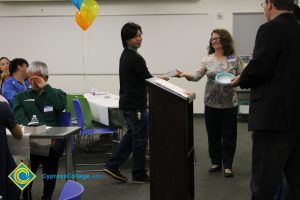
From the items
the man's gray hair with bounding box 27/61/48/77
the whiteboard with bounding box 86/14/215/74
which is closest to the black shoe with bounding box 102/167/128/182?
the man's gray hair with bounding box 27/61/48/77

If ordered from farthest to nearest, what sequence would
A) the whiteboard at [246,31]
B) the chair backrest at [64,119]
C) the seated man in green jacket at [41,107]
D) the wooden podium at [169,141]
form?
the whiteboard at [246,31]
the chair backrest at [64,119]
the seated man in green jacket at [41,107]
the wooden podium at [169,141]

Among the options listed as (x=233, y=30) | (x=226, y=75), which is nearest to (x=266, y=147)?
(x=226, y=75)

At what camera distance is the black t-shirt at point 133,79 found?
3.70 meters

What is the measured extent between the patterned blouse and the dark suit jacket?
1.67 m

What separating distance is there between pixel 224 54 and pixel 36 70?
1.83m

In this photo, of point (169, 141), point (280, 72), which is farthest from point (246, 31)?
point (280, 72)

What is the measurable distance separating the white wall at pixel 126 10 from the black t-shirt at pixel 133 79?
15.4 ft

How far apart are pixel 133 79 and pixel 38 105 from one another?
0.91 metres

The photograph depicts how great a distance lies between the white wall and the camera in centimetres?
813

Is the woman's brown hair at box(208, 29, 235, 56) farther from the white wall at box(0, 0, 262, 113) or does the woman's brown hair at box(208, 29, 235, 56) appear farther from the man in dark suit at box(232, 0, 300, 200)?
the white wall at box(0, 0, 262, 113)

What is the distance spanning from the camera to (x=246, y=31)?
8062 mm

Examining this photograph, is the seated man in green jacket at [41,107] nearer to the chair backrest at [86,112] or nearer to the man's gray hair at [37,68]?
the man's gray hair at [37,68]

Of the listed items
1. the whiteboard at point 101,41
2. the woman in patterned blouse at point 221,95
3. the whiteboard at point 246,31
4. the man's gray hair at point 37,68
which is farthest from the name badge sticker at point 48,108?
the whiteboard at point 246,31

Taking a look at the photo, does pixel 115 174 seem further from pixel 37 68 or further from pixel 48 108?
pixel 37 68
